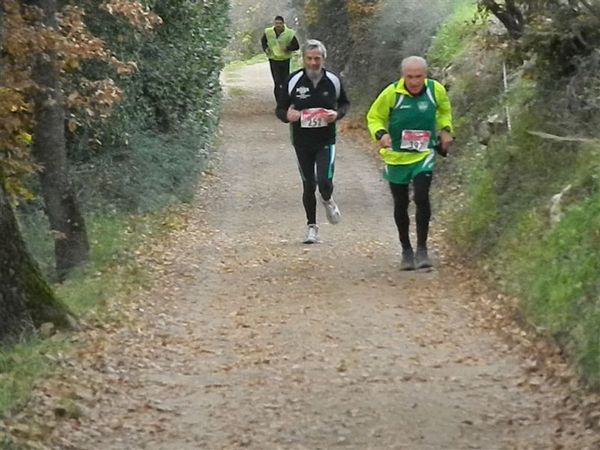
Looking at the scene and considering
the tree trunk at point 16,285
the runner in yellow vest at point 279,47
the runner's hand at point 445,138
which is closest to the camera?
the tree trunk at point 16,285

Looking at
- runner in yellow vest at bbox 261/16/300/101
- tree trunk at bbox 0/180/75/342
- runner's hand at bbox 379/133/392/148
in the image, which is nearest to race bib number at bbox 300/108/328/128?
runner's hand at bbox 379/133/392/148

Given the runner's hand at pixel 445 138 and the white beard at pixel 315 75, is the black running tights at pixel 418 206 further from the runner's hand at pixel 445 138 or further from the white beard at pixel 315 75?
the white beard at pixel 315 75

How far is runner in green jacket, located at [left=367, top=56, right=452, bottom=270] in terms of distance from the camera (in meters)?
11.9

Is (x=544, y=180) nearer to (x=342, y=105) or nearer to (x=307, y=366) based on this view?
(x=342, y=105)

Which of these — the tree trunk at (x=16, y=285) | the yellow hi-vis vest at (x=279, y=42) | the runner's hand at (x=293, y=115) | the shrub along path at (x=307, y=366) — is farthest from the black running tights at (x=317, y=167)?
the yellow hi-vis vest at (x=279, y=42)

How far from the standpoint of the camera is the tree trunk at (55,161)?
12273mm

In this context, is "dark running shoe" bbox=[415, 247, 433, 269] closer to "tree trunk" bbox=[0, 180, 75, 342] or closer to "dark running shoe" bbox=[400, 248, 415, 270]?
"dark running shoe" bbox=[400, 248, 415, 270]

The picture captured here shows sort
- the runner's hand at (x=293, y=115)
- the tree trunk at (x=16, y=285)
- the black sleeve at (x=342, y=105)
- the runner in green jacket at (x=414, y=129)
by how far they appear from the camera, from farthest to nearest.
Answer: the black sleeve at (x=342, y=105)
the runner's hand at (x=293, y=115)
the runner in green jacket at (x=414, y=129)
the tree trunk at (x=16, y=285)

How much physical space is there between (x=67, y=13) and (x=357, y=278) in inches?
160

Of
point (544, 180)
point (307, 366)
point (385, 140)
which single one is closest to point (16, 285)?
point (307, 366)

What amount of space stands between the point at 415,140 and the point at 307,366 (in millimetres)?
3776

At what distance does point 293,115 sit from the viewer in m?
13.2

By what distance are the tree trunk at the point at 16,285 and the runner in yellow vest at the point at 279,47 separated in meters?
17.8

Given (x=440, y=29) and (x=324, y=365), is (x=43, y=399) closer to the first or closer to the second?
(x=324, y=365)
